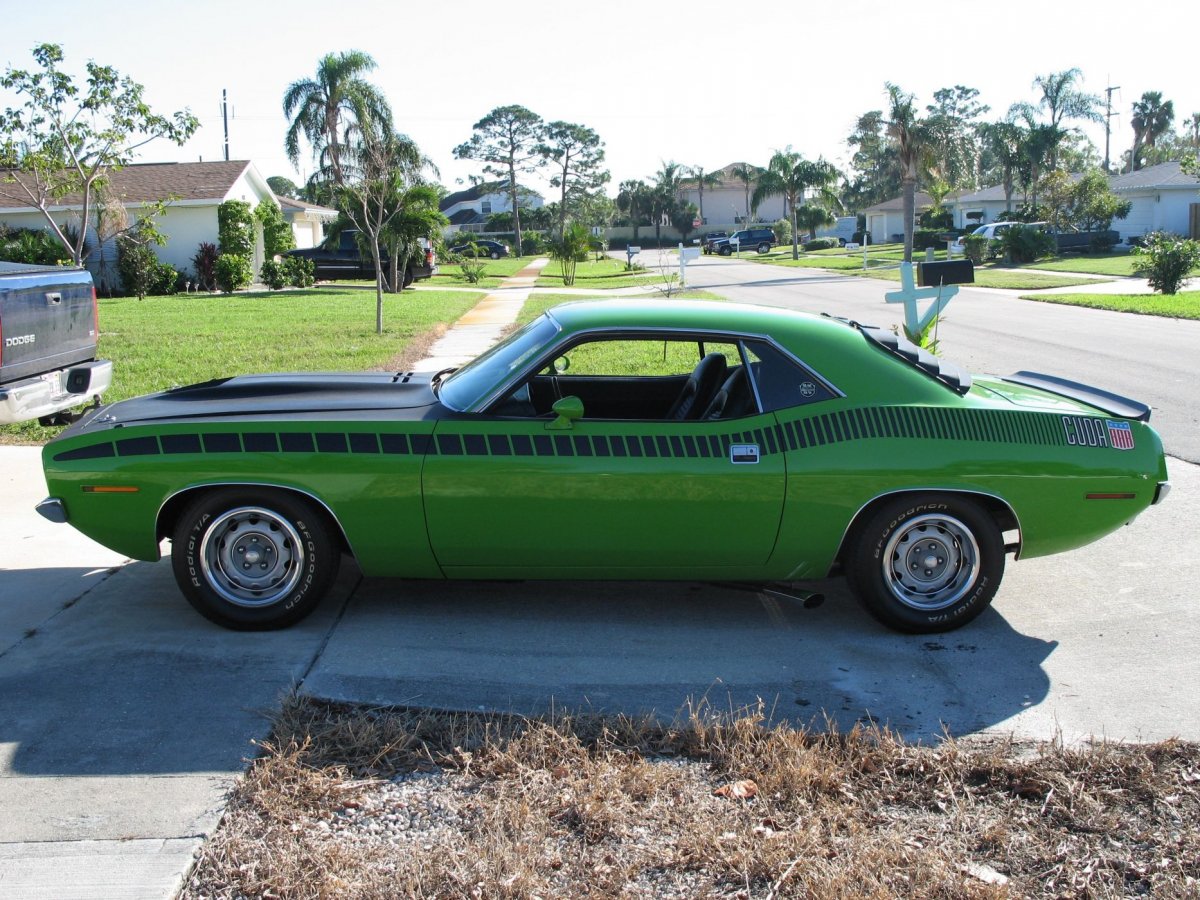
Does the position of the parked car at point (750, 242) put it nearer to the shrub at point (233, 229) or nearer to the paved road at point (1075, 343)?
the paved road at point (1075, 343)

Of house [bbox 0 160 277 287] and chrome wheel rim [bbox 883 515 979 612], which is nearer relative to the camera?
chrome wheel rim [bbox 883 515 979 612]

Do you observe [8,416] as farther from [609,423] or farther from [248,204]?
[248,204]

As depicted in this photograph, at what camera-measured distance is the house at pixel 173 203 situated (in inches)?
1137

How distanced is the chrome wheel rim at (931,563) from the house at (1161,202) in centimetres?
4533

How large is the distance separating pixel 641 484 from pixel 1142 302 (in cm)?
2081

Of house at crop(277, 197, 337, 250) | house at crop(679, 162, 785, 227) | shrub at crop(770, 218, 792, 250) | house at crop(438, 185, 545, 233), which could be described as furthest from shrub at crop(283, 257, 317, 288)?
house at crop(679, 162, 785, 227)

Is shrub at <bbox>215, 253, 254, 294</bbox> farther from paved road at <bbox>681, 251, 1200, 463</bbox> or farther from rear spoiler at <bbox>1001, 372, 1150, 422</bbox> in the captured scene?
rear spoiler at <bbox>1001, 372, 1150, 422</bbox>

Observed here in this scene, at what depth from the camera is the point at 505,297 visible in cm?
2816

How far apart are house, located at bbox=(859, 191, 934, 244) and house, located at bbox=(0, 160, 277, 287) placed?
51.4 metres

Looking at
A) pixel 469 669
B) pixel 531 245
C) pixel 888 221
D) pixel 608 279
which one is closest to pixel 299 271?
pixel 608 279

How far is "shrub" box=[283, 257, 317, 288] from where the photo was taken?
3052 cm

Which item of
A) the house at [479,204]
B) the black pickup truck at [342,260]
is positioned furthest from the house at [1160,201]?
the house at [479,204]

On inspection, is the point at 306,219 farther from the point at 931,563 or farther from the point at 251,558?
the point at 931,563

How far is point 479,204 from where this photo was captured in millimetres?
116000
